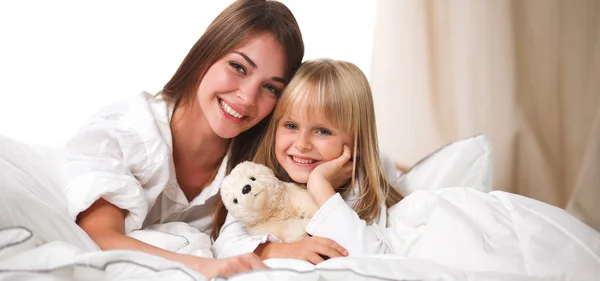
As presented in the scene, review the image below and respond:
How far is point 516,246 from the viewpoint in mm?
1074

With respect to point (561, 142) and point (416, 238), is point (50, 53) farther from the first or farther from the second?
point (561, 142)

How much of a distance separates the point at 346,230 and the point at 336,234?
0.02 m

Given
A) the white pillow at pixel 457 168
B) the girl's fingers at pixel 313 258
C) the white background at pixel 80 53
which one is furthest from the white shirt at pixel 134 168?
the white background at pixel 80 53

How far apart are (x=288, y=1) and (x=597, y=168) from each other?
1.22m

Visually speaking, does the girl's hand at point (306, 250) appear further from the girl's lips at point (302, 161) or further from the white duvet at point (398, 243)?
the girl's lips at point (302, 161)

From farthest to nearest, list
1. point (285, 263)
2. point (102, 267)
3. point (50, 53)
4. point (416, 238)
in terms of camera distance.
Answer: point (50, 53) < point (416, 238) < point (285, 263) < point (102, 267)

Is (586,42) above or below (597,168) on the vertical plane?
above

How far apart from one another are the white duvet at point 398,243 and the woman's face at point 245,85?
0.86 feet

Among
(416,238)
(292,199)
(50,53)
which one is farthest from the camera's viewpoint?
(50,53)

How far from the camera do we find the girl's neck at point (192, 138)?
4.74 feet

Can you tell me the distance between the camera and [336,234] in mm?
1194

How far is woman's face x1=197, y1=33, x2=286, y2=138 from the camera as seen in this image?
4.42 ft

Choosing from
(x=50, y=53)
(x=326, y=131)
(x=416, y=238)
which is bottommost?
(x=416, y=238)

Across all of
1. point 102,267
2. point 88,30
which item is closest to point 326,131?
point 102,267
